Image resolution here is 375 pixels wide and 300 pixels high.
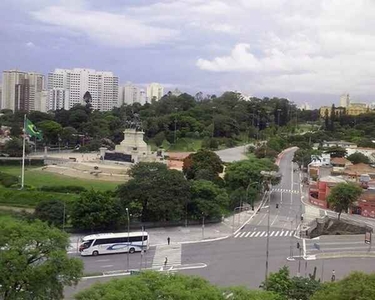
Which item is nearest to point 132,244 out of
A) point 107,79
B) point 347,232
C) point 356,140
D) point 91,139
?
point 347,232

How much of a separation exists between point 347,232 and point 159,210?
417 inches

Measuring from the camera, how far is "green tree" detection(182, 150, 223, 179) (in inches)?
1692

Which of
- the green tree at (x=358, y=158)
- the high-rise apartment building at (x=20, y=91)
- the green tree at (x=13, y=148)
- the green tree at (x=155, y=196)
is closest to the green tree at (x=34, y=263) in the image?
the green tree at (x=155, y=196)

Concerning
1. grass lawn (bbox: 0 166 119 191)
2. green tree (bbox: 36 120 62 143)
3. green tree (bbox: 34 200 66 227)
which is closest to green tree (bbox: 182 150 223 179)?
grass lawn (bbox: 0 166 119 191)

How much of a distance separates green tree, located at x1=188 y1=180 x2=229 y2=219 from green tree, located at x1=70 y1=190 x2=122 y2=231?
500cm

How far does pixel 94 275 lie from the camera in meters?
21.7

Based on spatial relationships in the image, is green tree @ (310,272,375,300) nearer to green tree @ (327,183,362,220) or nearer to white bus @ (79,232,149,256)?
white bus @ (79,232,149,256)

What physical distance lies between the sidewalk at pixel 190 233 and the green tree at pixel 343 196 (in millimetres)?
6134

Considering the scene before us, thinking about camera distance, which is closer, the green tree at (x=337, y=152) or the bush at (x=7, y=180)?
the bush at (x=7, y=180)

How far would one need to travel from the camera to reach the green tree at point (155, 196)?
1194 inches

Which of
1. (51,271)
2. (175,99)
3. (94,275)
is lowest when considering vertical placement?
(94,275)

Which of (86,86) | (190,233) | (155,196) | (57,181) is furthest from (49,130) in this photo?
(86,86)

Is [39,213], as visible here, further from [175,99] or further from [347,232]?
[175,99]

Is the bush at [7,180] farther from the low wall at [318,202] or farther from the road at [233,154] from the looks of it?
the road at [233,154]
